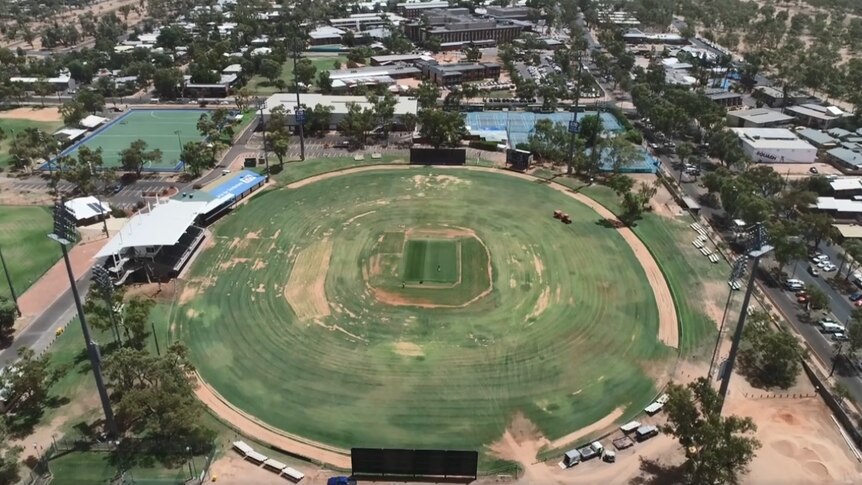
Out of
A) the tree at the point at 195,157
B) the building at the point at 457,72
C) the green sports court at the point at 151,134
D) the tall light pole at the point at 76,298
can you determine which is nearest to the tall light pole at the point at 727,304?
the tall light pole at the point at 76,298

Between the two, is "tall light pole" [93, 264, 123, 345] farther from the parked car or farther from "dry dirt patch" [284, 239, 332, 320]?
the parked car

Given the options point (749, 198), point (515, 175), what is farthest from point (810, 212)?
A: point (515, 175)

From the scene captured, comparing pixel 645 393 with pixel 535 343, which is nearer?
pixel 645 393

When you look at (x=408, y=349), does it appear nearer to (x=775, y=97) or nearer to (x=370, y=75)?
(x=370, y=75)

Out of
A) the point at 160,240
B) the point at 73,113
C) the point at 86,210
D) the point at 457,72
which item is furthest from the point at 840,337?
the point at 73,113

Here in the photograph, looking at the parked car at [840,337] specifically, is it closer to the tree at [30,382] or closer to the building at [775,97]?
the tree at [30,382]

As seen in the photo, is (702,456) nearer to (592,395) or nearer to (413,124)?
(592,395)

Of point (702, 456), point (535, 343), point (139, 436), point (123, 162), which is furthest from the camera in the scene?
point (123, 162)
